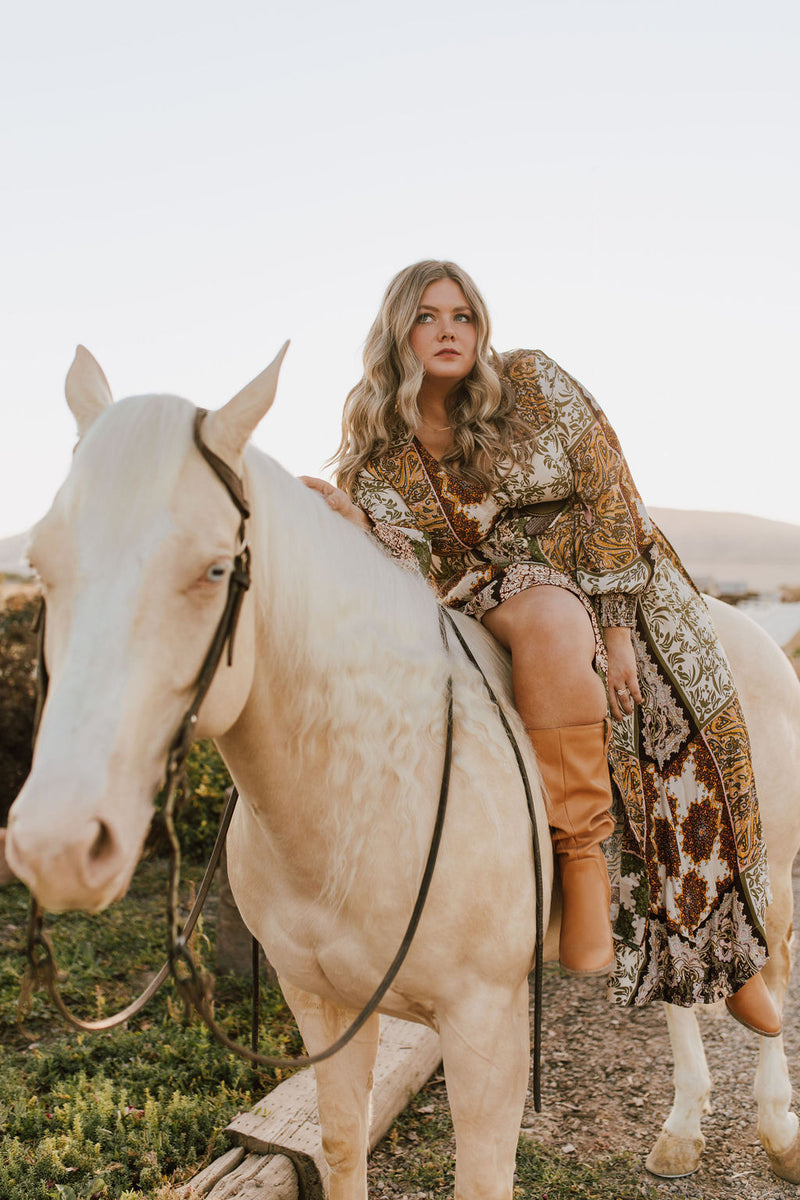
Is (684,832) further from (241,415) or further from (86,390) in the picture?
(86,390)

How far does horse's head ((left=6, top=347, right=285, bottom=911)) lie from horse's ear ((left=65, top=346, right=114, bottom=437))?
0.16 m

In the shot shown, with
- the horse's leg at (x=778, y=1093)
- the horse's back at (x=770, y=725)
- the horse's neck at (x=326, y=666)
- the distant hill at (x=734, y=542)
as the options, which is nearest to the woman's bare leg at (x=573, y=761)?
the horse's neck at (x=326, y=666)

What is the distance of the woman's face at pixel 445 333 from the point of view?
8.04 feet

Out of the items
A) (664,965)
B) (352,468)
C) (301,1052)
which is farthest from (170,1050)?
(352,468)

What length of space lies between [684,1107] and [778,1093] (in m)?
0.33

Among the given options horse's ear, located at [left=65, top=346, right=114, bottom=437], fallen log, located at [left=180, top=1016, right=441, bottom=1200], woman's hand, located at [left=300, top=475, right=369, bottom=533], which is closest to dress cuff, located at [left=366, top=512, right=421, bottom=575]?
woman's hand, located at [left=300, top=475, right=369, bottom=533]

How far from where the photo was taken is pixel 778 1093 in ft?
9.96

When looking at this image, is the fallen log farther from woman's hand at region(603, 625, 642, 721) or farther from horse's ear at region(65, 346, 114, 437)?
horse's ear at region(65, 346, 114, 437)

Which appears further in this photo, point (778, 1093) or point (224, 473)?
point (778, 1093)

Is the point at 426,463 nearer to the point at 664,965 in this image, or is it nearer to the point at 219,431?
the point at 219,431

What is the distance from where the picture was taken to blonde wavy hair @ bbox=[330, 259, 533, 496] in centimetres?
233

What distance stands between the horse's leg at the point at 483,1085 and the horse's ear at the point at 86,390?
1408 millimetres

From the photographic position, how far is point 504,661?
7.55ft

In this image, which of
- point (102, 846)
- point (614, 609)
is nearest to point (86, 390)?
point (102, 846)
